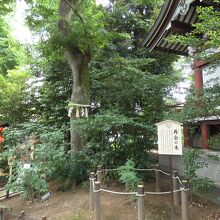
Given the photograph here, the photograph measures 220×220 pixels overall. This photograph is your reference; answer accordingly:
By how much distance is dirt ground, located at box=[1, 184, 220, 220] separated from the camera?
4.89 meters

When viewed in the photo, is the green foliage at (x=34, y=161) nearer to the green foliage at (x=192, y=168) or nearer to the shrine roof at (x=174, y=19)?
the green foliage at (x=192, y=168)

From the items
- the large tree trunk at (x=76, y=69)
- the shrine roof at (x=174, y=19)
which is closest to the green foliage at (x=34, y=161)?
the large tree trunk at (x=76, y=69)

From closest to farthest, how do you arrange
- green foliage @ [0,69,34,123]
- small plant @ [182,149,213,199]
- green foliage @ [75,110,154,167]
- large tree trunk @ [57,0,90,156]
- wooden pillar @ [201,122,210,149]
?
small plant @ [182,149,213,199], green foliage @ [75,110,154,167], large tree trunk @ [57,0,90,156], wooden pillar @ [201,122,210,149], green foliage @ [0,69,34,123]

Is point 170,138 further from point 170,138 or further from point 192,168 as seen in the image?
point 192,168

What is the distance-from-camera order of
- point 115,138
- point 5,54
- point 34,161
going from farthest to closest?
1. point 5,54
2. point 115,138
3. point 34,161

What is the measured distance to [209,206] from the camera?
538 cm

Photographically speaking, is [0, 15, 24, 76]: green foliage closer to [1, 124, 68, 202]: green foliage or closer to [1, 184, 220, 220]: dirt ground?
[1, 124, 68, 202]: green foliage

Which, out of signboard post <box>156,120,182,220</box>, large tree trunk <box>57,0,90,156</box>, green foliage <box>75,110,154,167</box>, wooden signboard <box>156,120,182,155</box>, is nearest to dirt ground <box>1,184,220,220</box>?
green foliage <box>75,110,154,167</box>

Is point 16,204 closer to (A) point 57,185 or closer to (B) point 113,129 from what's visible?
(A) point 57,185

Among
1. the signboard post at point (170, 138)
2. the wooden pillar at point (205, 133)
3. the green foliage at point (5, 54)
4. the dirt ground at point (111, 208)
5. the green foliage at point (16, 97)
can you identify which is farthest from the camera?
the green foliage at point (5, 54)

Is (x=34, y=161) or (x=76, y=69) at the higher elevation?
(x=76, y=69)

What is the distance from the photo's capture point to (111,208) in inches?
205

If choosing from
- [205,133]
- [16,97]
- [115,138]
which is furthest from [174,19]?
[16,97]

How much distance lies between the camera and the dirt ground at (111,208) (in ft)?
16.1
